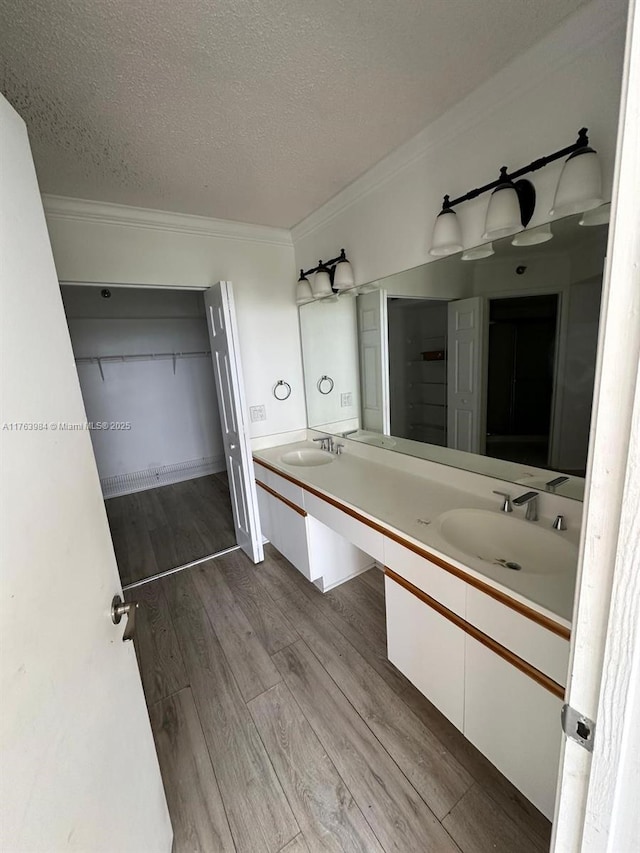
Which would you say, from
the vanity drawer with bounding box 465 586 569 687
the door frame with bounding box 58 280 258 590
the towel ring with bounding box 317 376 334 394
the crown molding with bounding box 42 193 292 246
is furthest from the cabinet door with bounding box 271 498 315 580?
the crown molding with bounding box 42 193 292 246

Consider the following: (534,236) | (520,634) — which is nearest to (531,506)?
(520,634)

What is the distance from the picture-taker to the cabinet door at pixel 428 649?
4.04 feet

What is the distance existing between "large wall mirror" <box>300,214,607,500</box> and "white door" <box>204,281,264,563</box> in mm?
815

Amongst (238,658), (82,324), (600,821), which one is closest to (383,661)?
(238,658)

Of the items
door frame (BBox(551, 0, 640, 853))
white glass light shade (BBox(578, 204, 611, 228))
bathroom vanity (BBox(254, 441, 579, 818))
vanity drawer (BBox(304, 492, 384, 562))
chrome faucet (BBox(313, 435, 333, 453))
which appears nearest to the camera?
door frame (BBox(551, 0, 640, 853))

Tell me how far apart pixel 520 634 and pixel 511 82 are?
183cm

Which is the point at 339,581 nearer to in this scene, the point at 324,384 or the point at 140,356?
the point at 324,384

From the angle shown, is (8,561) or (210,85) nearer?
(8,561)

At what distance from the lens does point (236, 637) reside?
1.94m

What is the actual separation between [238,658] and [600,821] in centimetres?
169

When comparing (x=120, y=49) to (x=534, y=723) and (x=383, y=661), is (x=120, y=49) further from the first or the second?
(x=383, y=661)

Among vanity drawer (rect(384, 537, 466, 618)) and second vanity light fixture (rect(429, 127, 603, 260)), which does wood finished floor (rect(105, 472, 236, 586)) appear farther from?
second vanity light fixture (rect(429, 127, 603, 260))

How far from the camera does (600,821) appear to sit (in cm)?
48

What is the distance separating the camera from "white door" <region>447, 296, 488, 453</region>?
1595 mm
